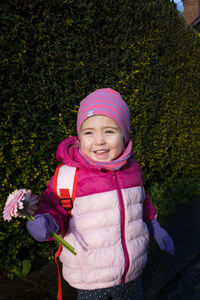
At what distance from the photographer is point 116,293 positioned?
163cm

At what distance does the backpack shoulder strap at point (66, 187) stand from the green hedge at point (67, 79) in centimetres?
104

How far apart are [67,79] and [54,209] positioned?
5.85 feet

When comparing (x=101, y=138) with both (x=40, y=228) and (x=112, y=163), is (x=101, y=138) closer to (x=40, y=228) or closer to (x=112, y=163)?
(x=112, y=163)

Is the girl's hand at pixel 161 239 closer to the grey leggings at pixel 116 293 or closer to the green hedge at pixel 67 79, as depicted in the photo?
the grey leggings at pixel 116 293

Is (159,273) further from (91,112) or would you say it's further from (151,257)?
(91,112)

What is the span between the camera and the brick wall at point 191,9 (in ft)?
59.1

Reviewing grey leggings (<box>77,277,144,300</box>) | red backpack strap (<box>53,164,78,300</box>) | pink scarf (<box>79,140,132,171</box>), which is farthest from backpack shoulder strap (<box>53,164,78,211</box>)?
grey leggings (<box>77,277,144,300</box>)

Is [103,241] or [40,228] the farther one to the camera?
[103,241]

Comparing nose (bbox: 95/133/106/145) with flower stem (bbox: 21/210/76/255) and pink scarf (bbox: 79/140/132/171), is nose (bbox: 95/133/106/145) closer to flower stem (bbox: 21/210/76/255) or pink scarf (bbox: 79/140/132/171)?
pink scarf (bbox: 79/140/132/171)

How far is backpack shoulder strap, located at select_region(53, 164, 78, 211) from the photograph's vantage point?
1603 millimetres

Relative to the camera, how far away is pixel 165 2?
5.06m

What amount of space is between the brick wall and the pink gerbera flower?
787 inches

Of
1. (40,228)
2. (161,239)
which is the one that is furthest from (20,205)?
(161,239)

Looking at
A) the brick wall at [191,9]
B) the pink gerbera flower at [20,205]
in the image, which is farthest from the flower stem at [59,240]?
the brick wall at [191,9]
